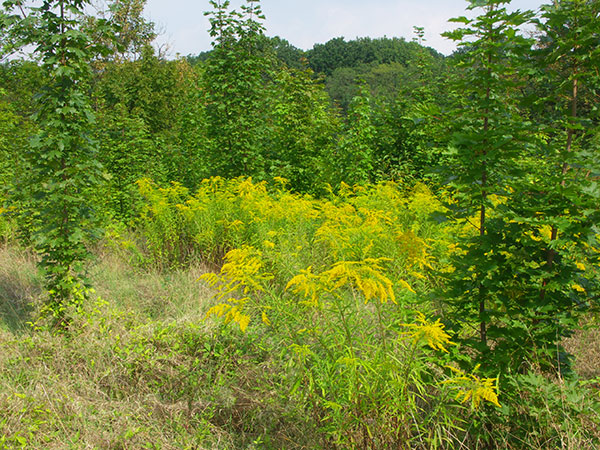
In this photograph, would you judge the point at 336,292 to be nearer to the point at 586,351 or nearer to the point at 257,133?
the point at 586,351

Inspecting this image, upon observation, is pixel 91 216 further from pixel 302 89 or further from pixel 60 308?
pixel 302 89

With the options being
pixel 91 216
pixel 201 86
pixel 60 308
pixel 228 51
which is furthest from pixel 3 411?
pixel 201 86

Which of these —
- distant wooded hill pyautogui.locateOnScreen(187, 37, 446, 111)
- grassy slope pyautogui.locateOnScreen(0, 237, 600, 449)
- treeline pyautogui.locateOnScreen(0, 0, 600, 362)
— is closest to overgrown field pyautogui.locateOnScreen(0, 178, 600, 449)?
grassy slope pyautogui.locateOnScreen(0, 237, 600, 449)

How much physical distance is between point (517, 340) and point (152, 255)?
4.22 metres

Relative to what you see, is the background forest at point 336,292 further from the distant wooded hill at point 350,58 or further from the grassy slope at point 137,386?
the distant wooded hill at point 350,58

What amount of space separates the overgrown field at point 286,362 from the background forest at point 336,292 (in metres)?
0.02

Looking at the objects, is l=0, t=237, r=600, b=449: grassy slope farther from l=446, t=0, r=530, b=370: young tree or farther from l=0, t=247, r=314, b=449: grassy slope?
l=446, t=0, r=530, b=370: young tree

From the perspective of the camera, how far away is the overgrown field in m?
2.00

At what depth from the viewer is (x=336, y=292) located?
2.03 metres

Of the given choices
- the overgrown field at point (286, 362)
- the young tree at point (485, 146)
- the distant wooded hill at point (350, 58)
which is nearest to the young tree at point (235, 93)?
the overgrown field at point (286, 362)

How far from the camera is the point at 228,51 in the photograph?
711cm

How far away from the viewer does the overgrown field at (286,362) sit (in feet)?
6.55

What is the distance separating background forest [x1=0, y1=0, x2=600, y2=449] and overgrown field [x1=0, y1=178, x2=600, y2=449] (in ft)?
0.06

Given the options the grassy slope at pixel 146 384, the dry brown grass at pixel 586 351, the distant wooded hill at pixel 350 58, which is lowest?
the dry brown grass at pixel 586 351
